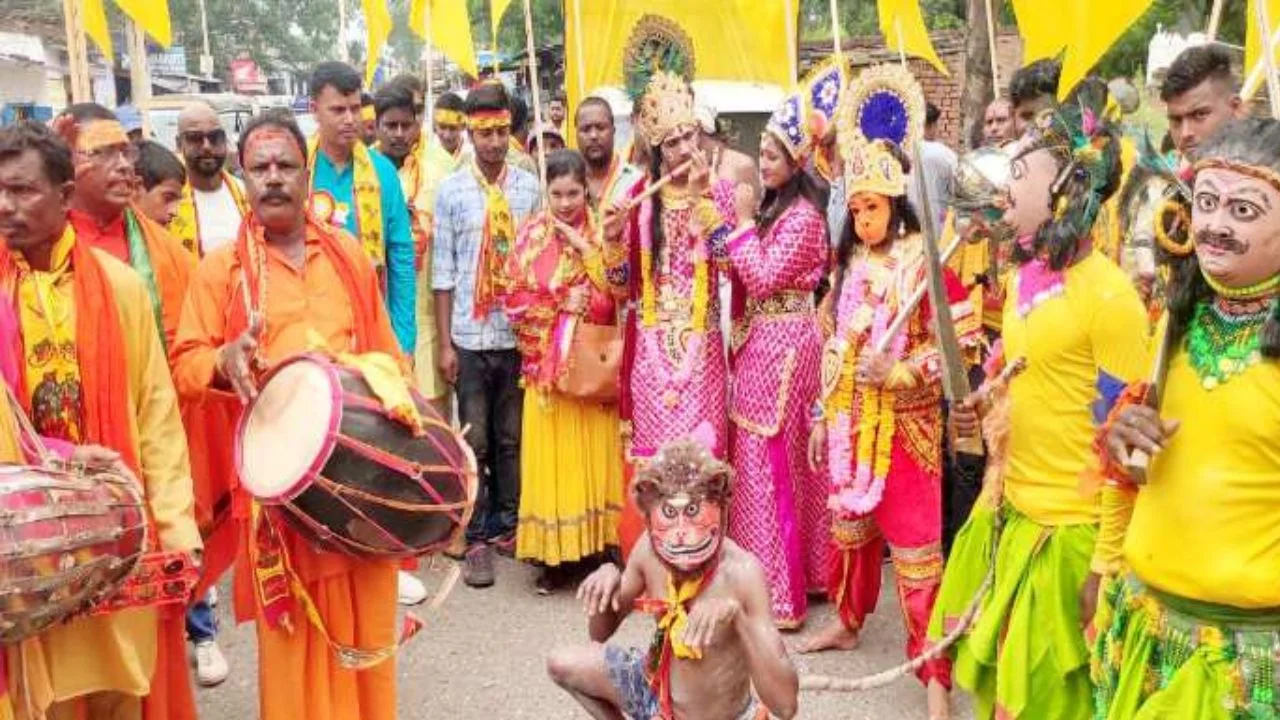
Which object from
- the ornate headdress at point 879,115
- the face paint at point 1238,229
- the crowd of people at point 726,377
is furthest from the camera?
the ornate headdress at point 879,115

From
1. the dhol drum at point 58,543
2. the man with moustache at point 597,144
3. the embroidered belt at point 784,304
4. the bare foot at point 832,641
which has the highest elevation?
the man with moustache at point 597,144

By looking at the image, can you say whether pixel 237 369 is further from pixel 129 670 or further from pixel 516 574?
pixel 516 574

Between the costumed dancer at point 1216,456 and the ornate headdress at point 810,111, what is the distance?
8.03 feet

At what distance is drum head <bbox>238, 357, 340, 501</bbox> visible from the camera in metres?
3.30

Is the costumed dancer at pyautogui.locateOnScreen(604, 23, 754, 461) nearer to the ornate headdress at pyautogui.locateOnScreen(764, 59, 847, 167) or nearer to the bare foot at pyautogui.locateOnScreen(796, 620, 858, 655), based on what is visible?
the ornate headdress at pyautogui.locateOnScreen(764, 59, 847, 167)

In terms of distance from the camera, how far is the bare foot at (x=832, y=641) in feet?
16.2

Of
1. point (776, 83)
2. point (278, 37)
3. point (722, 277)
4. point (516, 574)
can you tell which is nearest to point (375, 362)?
point (722, 277)

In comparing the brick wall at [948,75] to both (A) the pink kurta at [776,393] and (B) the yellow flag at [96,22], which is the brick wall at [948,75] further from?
(A) the pink kurta at [776,393]

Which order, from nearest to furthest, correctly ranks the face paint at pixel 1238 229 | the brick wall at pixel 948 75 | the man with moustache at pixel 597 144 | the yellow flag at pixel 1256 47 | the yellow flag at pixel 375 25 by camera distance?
the face paint at pixel 1238 229
the yellow flag at pixel 1256 47
the man with moustache at pixel 597 144
the yellow flag at pixel 375 25
the brick wall at pixel 948 75

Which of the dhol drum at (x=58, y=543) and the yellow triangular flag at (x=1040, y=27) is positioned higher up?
the yellow triangular flag at (x=1040, y=27)

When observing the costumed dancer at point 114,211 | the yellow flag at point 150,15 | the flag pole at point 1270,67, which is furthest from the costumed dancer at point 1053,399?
the yellow flag at point 150,15

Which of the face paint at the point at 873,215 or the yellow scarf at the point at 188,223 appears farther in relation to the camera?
the yellow scarf at the point at 188,223

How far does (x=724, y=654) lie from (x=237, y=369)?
1.53m

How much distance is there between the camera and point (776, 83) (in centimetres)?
798
